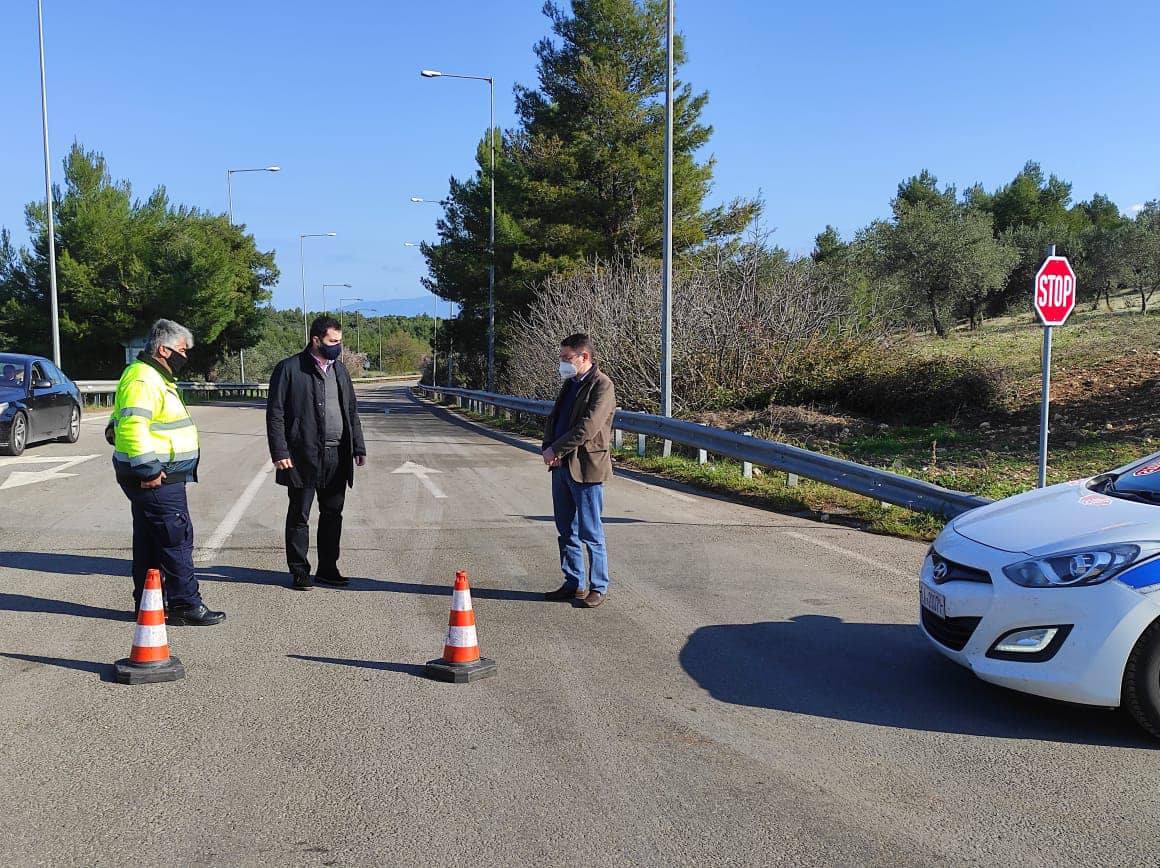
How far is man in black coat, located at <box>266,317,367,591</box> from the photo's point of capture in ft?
23.1

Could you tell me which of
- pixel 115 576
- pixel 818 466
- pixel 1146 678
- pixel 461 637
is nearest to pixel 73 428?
pixel 115 576

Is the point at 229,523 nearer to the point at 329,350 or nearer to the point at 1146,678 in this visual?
the point at 329,350

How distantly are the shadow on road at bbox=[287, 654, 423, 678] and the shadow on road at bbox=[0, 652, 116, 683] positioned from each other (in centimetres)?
92

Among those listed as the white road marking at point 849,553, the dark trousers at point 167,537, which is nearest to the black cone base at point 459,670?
the dark trousers at point 167,537

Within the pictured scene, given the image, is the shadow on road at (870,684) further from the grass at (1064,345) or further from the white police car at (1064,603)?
the grass at (1064,345)

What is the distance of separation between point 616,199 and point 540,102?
6.56 meters

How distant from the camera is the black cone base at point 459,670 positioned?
507cm

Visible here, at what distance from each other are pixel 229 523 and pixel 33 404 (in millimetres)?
7436

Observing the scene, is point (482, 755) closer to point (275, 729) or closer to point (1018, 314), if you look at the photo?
point (275, 729)

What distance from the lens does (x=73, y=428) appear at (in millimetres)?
16750

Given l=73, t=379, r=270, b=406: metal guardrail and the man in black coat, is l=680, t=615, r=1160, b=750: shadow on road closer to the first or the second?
the man in black coat

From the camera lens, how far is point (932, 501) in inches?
362

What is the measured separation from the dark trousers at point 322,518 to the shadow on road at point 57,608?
1167mm

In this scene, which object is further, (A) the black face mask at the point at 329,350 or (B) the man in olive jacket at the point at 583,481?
(A) the black face mask at the point at 329,350
